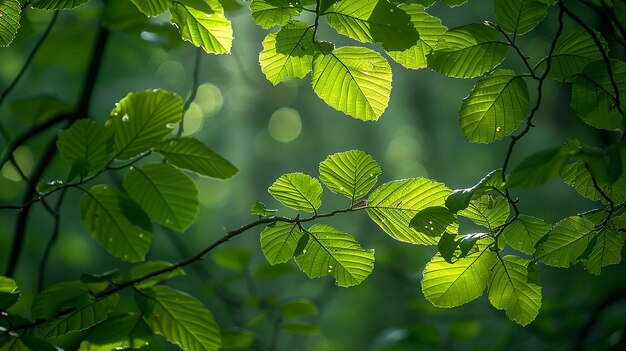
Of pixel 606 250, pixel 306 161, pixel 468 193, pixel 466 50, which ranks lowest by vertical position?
pixel 306 161

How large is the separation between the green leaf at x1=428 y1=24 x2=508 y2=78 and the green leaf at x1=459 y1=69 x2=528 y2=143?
0.02 metres

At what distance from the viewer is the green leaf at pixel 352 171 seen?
1.92 ft

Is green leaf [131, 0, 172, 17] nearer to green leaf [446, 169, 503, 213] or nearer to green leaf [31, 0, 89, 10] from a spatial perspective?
green leaf [31, 0, 89, 10]

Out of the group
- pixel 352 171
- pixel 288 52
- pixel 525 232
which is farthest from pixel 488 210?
pixel 288 52

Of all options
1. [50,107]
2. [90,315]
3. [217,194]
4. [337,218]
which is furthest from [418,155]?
[90,315]

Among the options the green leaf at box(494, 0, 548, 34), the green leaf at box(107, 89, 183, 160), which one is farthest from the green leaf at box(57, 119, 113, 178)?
the green leaf at box(494, 0, 548, 34)

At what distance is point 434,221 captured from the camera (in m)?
0.55

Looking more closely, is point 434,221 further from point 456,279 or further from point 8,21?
point 8,21

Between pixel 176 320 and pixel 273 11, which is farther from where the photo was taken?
pixel 176 320

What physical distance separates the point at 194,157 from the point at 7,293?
0.26 m

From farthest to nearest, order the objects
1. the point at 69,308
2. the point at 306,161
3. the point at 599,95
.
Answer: the point at 306,161 < the point at 69,308 < the point at 599,95

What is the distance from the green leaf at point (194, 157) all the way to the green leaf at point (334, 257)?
0.53 feet

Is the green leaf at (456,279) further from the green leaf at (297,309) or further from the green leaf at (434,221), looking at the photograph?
the green leaf at (297,309)

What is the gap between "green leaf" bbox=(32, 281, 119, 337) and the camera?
64cm
